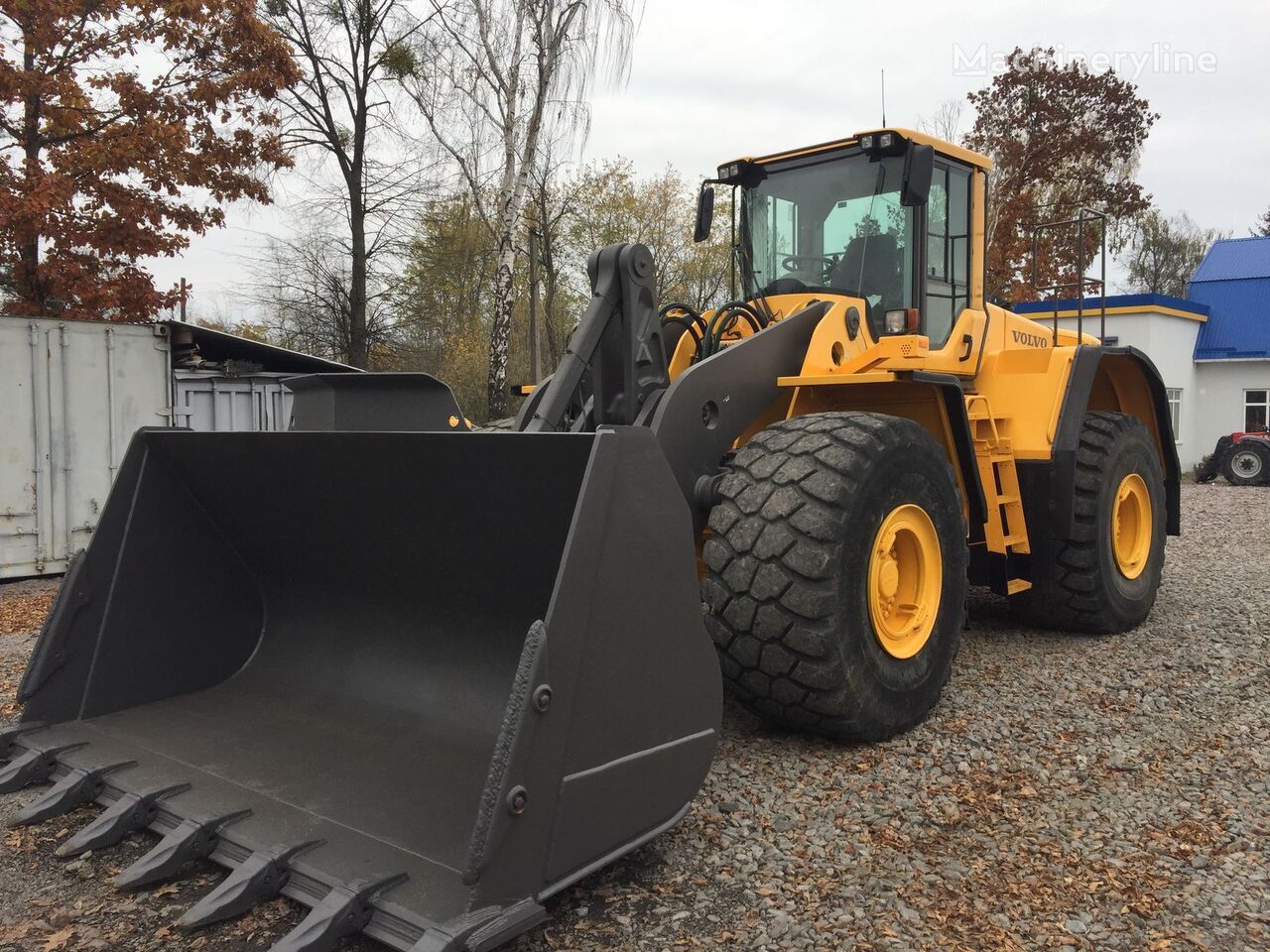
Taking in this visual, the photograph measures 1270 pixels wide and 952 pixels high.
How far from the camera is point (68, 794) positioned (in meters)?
3.06

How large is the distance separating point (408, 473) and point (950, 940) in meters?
2.14

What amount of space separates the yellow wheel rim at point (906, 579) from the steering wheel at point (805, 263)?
5.10 ft

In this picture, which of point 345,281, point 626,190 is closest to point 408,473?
point 345,281

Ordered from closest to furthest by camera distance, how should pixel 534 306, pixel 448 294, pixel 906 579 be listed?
pixel 906 579 → pixel 534 306 → pixel 448 294

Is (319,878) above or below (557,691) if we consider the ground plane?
below

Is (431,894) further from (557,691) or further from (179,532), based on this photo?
(179,532)

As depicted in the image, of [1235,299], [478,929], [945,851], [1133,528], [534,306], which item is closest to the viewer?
[478,929]

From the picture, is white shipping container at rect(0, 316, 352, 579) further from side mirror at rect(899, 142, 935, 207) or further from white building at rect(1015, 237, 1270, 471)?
white building at rect(1015, 237, 1270, 471)

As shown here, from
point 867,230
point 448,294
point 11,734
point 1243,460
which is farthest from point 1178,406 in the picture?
point 11,734

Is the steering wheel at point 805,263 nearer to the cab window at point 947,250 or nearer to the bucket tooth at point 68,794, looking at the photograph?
the cab window at point 947,250

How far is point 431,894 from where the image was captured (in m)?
2.35

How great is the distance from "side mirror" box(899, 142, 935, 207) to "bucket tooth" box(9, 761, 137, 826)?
3.87m

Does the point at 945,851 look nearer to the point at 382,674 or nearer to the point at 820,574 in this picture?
the point at 820,574

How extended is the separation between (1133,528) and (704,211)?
3.42 metres
